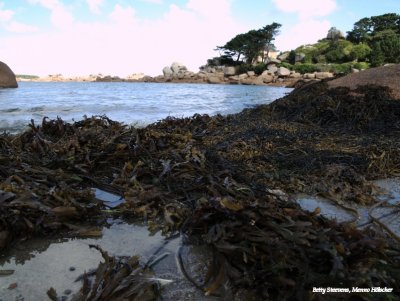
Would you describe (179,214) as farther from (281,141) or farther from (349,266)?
(281,141)

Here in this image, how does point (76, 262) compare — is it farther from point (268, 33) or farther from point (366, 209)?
point (268, 33)

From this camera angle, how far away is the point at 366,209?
2145mm

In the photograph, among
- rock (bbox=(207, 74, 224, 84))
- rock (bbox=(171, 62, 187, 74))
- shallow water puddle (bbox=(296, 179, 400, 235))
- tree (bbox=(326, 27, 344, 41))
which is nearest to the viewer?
shallow water puddle (bbox=(296, 179, 400, 235))

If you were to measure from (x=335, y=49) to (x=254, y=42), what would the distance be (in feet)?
49.2

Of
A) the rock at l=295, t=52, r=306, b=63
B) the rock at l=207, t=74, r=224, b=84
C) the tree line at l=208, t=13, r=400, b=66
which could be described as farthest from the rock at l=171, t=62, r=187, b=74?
the rock at l=295, t=52, r=306, b=63

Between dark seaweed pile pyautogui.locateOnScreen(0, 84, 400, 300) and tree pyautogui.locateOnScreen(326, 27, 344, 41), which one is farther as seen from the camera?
tree pyautogui.locateOnScreen(326, 27, 344, 41)

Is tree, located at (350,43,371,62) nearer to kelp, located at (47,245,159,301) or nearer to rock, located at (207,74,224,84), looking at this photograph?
rock, located at (207,74,224,84)

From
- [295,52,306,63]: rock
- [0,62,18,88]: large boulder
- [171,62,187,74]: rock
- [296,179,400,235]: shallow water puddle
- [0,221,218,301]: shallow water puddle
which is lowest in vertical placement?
[296,179,400,235]: shallow water puddle

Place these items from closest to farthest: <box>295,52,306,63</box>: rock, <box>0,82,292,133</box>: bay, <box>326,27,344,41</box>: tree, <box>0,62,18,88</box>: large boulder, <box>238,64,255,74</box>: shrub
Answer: <box>0,82,292,133</box>: bay < <box>0,62,18,88</box>: large boulder < <box>295,52,306,63</box>: rock < <box>238,64,255,74</box>: shrub < <box>326,27,344,41</box>: tree

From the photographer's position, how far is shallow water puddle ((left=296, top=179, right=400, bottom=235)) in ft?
6.40

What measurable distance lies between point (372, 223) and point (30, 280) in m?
1.77

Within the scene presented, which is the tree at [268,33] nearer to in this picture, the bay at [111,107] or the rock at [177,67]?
the rock at [177,67]

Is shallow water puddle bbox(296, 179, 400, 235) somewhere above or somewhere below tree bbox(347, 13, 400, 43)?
below

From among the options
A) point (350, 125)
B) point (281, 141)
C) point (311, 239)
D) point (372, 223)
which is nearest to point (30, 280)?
point (311, 239)
